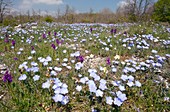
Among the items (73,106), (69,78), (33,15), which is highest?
(33,15)

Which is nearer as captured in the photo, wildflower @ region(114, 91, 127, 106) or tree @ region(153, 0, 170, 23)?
wildflower @ region(114, 91, 127, 106)

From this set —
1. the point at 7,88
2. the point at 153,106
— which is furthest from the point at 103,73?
the point at 7,88

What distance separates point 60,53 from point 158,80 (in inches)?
87.6

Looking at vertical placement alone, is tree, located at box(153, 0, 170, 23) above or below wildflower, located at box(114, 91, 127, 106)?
above

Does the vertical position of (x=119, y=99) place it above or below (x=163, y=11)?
below

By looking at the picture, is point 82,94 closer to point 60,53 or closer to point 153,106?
point 153,106

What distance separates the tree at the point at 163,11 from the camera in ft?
71.9

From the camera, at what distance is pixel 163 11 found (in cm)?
2281

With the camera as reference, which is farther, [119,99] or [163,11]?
[163,11]

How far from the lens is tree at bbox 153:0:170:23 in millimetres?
21919

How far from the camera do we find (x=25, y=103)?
1976mm

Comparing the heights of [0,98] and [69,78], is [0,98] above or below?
below

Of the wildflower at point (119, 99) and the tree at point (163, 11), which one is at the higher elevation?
the tree at point (163, 11)

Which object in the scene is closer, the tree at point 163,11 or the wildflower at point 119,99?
the wildflower at point 119,99
